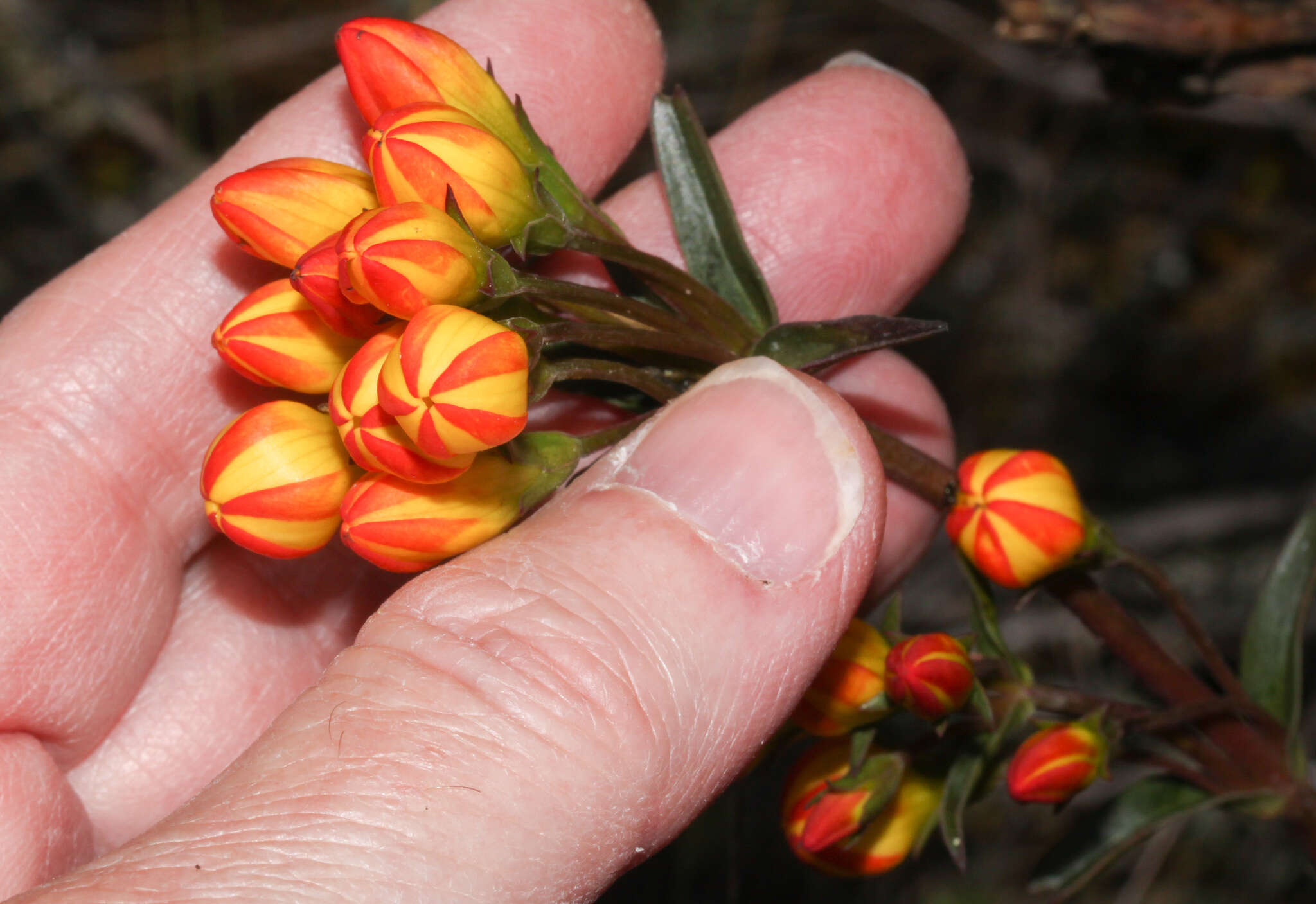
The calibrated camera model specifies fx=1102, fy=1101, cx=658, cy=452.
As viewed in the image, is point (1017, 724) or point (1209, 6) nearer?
point (1017, 724)

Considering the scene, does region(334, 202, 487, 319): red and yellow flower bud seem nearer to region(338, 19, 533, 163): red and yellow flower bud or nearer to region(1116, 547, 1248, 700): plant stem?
region(338, 19, 533, 163): red and yellow flower bud

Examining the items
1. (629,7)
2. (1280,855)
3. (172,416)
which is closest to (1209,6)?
(629,7)

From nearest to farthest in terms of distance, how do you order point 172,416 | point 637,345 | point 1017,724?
point 637,345 < point 1017,724 < point 172,416

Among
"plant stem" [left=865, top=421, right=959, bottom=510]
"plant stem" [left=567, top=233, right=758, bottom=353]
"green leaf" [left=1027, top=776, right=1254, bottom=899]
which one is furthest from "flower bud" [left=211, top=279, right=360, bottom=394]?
"green leaf" [left=1027, top=776, right=1254, bottom=899]

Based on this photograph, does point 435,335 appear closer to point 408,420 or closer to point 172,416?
point 408,420

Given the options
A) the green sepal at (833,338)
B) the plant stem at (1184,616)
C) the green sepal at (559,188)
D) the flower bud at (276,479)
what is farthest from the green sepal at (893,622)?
the flower bud at (276,479)

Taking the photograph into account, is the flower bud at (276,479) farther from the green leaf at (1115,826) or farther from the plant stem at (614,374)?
the green leaf at (1115,826)
